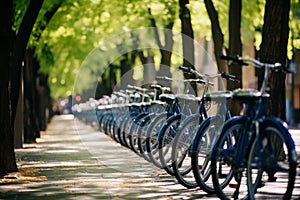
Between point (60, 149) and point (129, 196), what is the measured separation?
11540 mm

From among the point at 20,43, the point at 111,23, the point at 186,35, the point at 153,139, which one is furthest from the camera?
the point at 111,23

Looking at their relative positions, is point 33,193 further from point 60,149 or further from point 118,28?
point 118,28

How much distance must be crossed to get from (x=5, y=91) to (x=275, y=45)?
4690mm

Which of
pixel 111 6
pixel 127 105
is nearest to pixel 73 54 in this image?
pixel 111 6

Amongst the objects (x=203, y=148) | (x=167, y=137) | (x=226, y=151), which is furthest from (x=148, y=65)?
(x=226, y=151)

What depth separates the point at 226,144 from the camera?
10.7m

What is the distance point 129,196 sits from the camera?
1083cm

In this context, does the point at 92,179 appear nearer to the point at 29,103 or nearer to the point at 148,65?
the point at 29,103

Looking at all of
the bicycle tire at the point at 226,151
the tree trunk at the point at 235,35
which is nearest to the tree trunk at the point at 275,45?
the tree trunk at the point at 235,35

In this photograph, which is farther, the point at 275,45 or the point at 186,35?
the point at 186,35

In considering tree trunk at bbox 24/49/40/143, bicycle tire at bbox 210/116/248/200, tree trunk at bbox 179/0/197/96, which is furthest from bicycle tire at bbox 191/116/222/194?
tree trunk at bbox 24/49/40/143

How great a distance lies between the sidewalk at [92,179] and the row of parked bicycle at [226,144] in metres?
0.31

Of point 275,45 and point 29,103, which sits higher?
point 275,45

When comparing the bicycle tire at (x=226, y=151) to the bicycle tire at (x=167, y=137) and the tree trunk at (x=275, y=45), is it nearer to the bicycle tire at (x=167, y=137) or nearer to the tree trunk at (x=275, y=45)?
the bicycle tire at (x=167, y=137)
